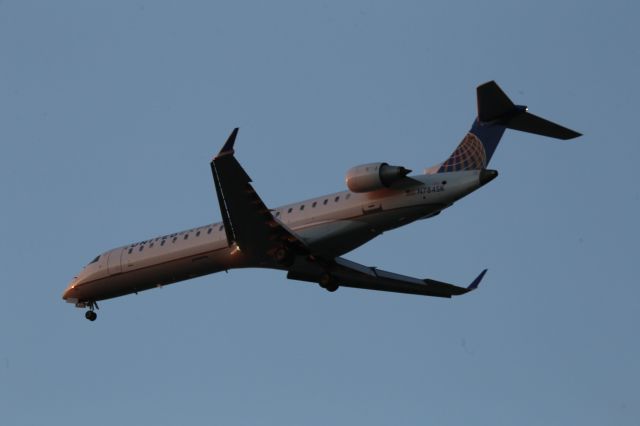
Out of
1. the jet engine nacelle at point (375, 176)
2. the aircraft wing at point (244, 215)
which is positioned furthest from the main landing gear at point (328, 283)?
the jet engine nacelle at point (375, 176)

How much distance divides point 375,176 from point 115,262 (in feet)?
33.4

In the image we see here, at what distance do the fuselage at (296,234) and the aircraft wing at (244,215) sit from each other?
23.0 inches

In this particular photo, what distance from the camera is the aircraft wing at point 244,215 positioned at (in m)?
31.9

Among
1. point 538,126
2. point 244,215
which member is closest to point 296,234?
point 244,215

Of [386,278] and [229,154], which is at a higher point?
[229,154]

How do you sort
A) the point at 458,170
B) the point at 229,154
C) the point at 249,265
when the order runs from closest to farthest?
1. the point at 229,154
2. the point at 458,170
3. the point at 249,265

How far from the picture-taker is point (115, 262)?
125ft

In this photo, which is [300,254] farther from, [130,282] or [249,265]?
[130,282]

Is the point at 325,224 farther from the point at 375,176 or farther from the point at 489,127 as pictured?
the point at 489,127

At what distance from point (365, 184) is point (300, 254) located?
11.9 ft

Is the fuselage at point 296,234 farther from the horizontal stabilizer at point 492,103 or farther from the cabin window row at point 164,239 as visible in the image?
the horizontal stabilizer at point 492,103

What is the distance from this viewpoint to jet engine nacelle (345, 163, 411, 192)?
32531 mm

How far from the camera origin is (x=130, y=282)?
38000 mm

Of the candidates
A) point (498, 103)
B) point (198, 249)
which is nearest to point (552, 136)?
point (498, 103)
